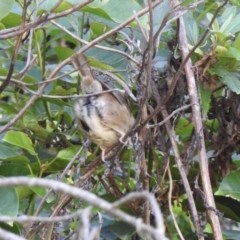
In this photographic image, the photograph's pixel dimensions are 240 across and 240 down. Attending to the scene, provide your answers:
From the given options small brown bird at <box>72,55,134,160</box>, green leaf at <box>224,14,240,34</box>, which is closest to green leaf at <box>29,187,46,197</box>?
small brown bird at <box>72,55,134,160</box>

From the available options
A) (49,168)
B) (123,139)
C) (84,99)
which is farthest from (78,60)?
(49,168)

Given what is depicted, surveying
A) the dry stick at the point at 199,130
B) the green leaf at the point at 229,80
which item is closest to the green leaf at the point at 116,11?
the dry stick at the point at 199,130

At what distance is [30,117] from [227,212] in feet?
2.05

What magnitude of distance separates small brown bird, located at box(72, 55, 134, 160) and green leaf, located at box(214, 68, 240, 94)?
25 centimetres

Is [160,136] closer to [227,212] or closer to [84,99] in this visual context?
[84,99]

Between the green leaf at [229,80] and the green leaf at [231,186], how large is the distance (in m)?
0.22

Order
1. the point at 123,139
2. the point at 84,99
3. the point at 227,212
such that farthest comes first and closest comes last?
1. the point at 227,212
2. the point at 84,99
3. the point at 123,139

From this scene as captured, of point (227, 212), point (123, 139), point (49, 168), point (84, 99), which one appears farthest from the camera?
point (227, 212)

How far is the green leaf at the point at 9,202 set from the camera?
153 cm

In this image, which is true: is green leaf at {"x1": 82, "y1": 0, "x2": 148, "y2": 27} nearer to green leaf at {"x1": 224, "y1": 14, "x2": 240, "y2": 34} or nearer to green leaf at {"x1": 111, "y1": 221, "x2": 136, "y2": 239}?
green leaf at {"x1": 224, "y1": 14, "x2": 240, "y2": 34}

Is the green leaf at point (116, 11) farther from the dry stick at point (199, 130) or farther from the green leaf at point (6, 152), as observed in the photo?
the green leaf at point (6, 152)

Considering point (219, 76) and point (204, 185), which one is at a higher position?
point (219, 76)

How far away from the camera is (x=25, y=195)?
1.74 metres

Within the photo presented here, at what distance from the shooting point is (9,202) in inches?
61.2
